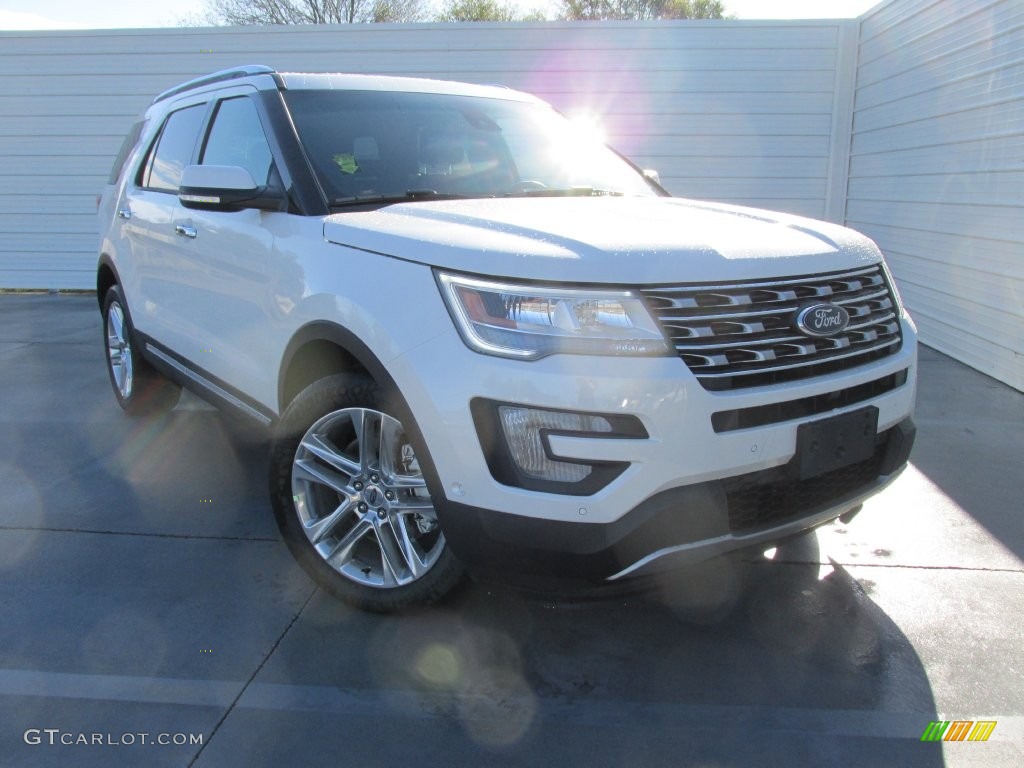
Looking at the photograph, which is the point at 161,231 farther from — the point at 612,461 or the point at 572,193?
the point at 612,461

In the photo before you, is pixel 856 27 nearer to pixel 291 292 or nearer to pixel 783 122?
pixel 783 122

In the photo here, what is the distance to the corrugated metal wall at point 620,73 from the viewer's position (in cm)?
934

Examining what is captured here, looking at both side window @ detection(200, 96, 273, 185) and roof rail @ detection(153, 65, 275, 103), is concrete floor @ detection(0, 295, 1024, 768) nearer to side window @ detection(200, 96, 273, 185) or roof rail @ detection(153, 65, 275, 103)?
side window @ detection(200, 96, 273, 185)

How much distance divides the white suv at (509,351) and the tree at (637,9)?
120ft

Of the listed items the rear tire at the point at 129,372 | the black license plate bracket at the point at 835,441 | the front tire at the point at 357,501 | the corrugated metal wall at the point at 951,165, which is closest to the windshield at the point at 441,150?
the front tire at the point at 357,501

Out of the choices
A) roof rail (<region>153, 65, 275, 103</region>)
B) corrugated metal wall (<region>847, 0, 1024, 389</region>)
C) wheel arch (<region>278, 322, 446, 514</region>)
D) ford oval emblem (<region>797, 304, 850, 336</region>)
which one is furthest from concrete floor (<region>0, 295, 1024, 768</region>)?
corrugated metal wall (<region>847, 0, 1024, 389</region>)

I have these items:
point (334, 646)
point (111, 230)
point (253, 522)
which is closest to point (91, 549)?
point (253, 522)

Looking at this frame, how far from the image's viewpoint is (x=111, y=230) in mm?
5223

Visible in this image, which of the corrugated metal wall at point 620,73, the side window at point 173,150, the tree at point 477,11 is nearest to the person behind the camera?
the side window at point 173,150

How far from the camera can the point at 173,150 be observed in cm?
455

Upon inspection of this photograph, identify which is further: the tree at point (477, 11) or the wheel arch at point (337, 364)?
the tree at point (477, 11)

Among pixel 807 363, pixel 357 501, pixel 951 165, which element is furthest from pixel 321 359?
pixel 951 165

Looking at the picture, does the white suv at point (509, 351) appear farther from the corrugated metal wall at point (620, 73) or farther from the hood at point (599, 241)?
the corrugated metal wall at point (620, 73)

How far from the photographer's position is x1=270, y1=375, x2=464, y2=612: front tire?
272cm
